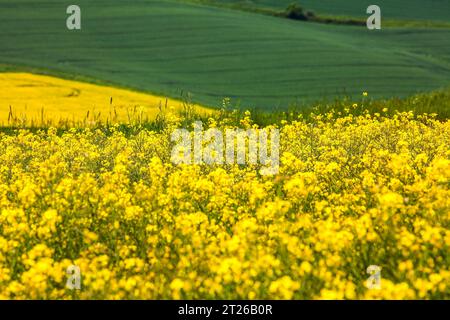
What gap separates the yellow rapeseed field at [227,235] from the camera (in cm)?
496

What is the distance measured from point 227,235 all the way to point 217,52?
2062cm

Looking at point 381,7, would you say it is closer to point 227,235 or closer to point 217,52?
point 217,52

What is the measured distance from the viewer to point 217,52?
1024 inches

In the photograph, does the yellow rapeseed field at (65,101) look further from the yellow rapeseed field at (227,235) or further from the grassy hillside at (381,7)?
the grassy hillside at (381,7)

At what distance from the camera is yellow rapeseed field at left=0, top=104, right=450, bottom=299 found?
4.96m

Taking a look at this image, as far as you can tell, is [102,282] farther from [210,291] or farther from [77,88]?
[77,88]

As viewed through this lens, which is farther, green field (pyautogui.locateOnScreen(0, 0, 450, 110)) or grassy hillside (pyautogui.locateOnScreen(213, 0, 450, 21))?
grassy hillside (pyautogui.locateOnScreen(213, 0, 450, 21))

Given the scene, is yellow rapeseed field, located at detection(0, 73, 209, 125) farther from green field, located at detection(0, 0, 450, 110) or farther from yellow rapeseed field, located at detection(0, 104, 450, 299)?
yellow rapeseed field, located at detection(0, 104, 450, 299)

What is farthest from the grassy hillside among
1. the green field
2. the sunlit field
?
the sunlit field

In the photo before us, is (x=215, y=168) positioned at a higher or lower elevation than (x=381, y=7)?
lower

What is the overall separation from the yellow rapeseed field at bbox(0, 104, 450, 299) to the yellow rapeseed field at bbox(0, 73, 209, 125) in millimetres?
6475

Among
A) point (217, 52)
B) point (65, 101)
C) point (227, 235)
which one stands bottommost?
point (65, 101)

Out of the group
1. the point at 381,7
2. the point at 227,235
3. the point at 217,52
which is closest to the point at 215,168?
the point at 227,235
